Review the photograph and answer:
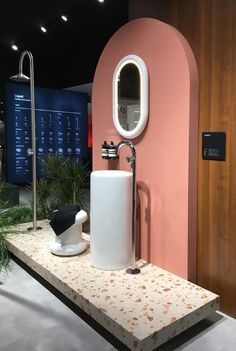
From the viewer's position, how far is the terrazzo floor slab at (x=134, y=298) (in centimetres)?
175

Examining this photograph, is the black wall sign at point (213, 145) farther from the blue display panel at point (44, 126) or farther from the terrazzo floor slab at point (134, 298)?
the blue display panel at point (44, 126)

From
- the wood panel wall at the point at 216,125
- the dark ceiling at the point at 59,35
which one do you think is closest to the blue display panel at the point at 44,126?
the dark ceiling at the point at 59,35

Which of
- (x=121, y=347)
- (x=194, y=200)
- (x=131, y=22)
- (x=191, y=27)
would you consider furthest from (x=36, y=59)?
(x=121, y=347)

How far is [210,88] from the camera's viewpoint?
7.17 ft

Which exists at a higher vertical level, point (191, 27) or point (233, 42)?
point (191, 27)

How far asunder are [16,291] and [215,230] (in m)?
1.58

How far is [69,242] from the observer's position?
9.01 ft

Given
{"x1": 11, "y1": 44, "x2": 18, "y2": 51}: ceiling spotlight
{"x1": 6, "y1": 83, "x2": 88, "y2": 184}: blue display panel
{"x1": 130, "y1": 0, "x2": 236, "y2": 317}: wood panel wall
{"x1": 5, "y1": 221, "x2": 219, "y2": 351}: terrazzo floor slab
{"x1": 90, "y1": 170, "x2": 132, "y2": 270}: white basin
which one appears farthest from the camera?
{"x1": 6, "y1": 83, "x2": 88, "y2": 184}: blue display panel

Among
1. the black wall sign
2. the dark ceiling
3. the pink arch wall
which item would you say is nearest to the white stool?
the pink arch wall

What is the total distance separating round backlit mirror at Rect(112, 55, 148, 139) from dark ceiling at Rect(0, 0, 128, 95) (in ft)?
7.75

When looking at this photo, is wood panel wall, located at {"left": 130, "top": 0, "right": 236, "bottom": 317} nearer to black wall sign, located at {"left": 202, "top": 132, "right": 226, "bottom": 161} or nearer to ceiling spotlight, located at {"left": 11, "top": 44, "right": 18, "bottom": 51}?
black wall sign, located at {"left": 202, "top": 132, "right": 226, "bottom": 161}

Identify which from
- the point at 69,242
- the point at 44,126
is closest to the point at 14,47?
the point at 44,126

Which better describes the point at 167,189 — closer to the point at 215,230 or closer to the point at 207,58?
the point at 215,230

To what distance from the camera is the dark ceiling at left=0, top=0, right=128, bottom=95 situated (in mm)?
4688
